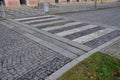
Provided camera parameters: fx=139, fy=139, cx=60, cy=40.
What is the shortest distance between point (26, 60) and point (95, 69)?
2.17 metres

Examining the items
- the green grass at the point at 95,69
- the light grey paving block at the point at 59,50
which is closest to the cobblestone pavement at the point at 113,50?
the green grass at the point at 95,69

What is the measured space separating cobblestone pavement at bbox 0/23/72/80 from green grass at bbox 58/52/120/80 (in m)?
0.54

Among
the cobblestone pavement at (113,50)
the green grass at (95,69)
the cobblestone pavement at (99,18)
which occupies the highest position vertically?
the cobblestone pavement at (99,18)

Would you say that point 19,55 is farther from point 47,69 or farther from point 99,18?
point 99,18

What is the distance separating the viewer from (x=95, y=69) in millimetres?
3941

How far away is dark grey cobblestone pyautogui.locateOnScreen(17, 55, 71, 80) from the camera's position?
3654mm

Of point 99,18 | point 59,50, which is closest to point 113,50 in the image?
point 59,50

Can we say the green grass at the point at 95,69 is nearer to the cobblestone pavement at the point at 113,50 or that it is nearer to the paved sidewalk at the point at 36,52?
the cobblestone pavement at the point at 113,50

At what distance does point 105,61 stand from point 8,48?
363 cm

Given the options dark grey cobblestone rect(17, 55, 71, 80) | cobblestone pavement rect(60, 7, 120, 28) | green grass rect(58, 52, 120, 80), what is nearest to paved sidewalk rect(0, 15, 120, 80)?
dark grey cobblestone rect(17, 55, 71, 80)

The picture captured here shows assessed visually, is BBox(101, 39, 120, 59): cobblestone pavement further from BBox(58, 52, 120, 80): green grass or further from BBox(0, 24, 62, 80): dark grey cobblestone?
BBox(0, 24, 62, 80): dark grey cobblestone

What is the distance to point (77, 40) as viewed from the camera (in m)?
6.49

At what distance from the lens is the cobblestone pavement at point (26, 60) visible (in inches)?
148

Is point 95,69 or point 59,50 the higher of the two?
point 59,50
